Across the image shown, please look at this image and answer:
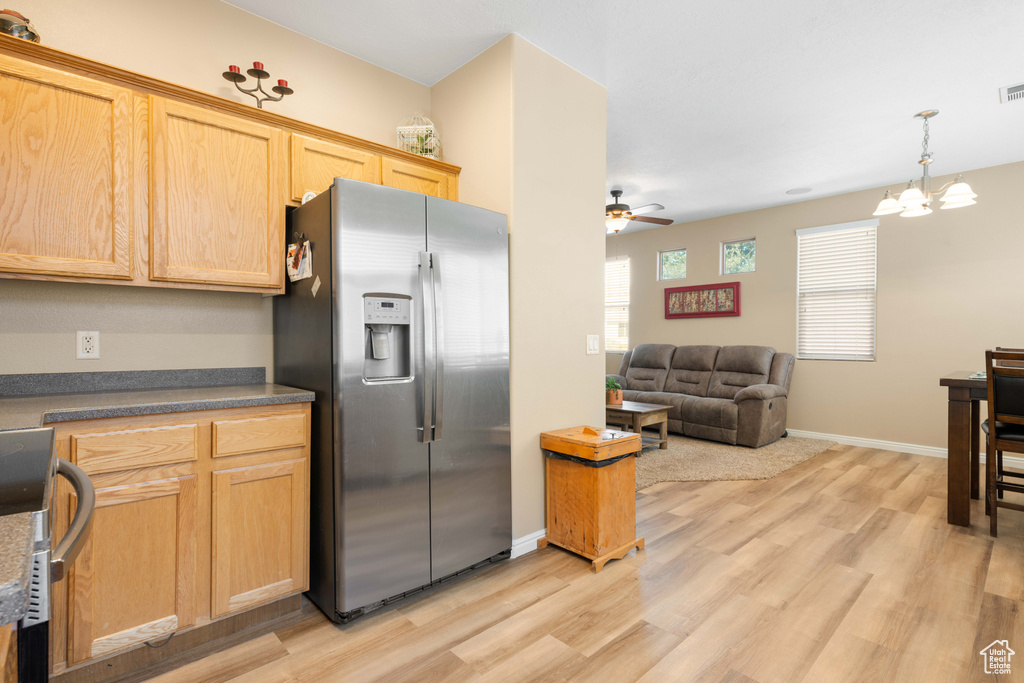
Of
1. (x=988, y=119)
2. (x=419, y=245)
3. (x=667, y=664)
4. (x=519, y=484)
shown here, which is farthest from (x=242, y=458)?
(x=988, y=119)

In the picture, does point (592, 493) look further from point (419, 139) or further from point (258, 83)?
point (258, 83)

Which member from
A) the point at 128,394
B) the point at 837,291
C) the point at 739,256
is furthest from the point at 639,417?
the point at 128,394

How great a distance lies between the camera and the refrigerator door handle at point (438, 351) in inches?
90.6

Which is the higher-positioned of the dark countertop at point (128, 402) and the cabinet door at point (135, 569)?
the dark countertop at point (128, 402)

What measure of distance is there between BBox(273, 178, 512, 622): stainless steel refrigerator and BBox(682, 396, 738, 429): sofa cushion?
11.7ft

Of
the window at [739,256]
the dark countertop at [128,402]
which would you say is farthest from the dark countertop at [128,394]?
the window at [739,256]

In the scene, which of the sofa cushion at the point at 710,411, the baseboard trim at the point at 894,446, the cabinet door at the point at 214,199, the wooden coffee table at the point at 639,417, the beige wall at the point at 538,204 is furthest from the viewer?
the sofa cushion at the point at 710,411

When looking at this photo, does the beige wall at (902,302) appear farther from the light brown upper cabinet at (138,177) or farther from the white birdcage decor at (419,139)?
the light brown upper cabinet at (138,177)

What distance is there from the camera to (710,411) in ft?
17.9

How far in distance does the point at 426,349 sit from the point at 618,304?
5.77 metres

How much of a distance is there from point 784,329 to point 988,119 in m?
2.78

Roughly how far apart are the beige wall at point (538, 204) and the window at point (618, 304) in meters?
4.49

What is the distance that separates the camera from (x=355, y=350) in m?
2.08

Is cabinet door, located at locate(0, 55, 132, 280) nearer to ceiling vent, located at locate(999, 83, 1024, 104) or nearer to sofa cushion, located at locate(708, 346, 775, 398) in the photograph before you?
ceiling vent, located at locate(999, 83, 1024, 104)
